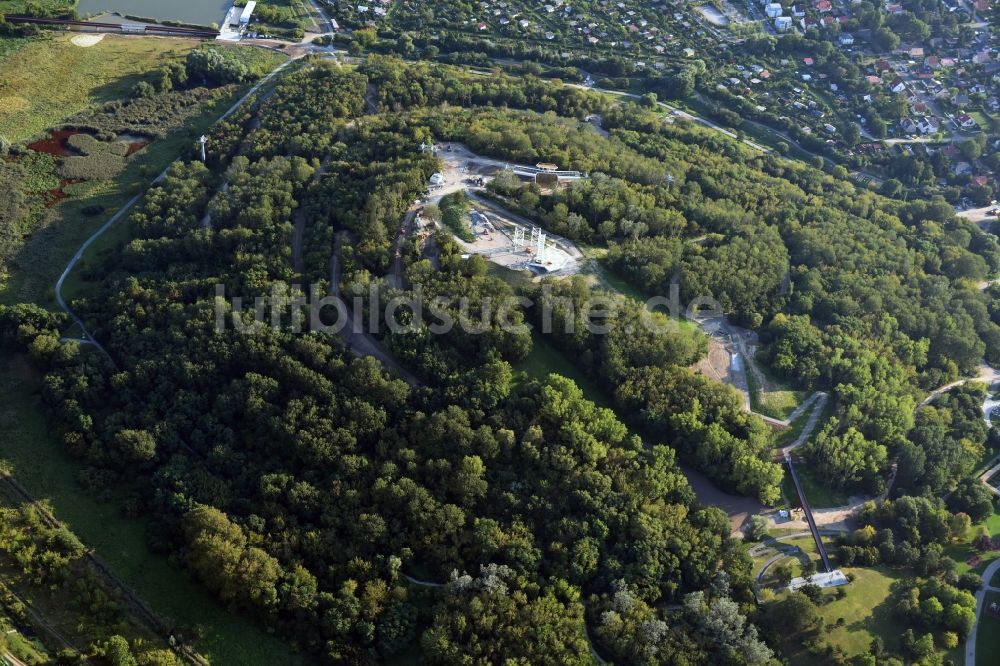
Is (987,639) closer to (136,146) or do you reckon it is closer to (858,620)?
(858,620)

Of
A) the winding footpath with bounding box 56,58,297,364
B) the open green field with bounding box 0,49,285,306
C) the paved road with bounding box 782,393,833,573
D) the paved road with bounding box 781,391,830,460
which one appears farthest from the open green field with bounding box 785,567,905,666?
the open green field with bounding box 0,49,285,306

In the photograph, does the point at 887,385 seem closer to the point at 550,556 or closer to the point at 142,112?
the point at 550,556

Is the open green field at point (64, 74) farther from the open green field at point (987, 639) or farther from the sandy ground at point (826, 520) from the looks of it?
the open green field at point (987, 639)

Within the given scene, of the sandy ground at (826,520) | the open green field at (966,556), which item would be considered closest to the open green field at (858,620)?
the sandy ground at (826,520)

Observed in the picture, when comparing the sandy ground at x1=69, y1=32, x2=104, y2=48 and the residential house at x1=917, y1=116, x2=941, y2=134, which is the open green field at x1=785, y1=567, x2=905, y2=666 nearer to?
the residential house at x1=917, y1=116, x2=941, y2=134

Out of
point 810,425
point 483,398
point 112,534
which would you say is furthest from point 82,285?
point 810,425

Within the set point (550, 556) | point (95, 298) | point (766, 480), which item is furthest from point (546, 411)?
point (95, 298)
